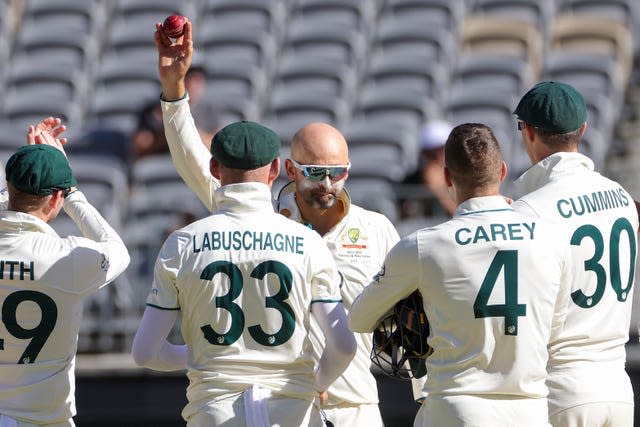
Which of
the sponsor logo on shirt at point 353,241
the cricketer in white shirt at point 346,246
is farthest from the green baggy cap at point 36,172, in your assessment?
the sponsor logo on shirt at point 353,241

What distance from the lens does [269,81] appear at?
12547 millimetres

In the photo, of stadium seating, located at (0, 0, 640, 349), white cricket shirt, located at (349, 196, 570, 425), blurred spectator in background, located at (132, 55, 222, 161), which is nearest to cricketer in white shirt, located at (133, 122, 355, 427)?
white cricket shirt, located at (349, 196, 570, 425)

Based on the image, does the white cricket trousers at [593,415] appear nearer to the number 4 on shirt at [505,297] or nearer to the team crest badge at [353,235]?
the number 4 on shirt at [505,297]

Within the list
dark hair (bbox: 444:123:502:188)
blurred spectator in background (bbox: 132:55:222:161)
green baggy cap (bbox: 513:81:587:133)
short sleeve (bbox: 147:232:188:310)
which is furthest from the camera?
blurred spectator in background (bbox: 132:55:222:161)

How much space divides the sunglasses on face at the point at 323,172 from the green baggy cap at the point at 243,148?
26.4 inches

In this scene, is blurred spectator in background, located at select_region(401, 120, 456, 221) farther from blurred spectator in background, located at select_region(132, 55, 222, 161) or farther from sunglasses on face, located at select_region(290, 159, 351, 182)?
sunglasses on face, located at select_region(290, 159, 351, 182)

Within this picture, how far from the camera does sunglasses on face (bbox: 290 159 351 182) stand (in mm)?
5195

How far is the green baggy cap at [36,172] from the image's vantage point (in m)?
4.69

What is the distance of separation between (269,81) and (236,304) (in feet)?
27.4

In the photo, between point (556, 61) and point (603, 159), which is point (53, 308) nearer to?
point (603, 159)

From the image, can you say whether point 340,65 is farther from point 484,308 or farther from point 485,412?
point 485,412

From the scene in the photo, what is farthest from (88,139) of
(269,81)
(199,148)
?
(199,148)

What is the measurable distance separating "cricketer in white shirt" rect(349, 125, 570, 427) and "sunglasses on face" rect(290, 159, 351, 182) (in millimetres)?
932

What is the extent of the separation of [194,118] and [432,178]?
90.2 inches
